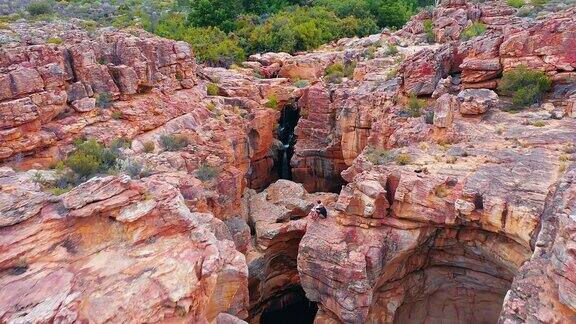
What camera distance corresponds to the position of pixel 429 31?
99.1 ft

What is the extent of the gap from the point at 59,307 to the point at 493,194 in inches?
401

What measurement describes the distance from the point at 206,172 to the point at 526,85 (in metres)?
12.2

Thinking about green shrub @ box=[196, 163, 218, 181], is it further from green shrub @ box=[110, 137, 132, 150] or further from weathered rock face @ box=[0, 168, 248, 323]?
weathered rock face @ box=[0, 168, 248, 323]

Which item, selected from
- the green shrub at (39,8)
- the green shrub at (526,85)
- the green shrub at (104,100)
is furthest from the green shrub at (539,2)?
the green shrub at (39,8)

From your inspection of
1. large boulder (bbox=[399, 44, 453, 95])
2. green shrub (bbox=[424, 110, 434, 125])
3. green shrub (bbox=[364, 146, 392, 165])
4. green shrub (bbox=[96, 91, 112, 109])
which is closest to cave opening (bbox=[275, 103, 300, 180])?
large boulder (bbox=[399, 44, 453, 95])

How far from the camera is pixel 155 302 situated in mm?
8125

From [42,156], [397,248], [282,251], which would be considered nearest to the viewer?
[397,248]

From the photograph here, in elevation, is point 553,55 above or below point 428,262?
above

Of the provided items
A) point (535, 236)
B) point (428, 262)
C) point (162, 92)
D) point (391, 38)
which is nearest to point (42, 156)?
point (162, 92)

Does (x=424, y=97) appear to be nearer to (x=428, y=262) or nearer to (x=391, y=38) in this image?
(x=428, y=262)

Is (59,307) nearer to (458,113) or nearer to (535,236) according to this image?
(535,236)

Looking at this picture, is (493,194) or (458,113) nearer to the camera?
(493,194)

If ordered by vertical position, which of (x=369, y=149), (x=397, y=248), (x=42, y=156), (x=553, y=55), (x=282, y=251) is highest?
(x=553, y=55)

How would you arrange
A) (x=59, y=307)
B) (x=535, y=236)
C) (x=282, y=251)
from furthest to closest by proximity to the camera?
(x=282, y=251) → (x=535, y=236) → (x=59, y=307)
